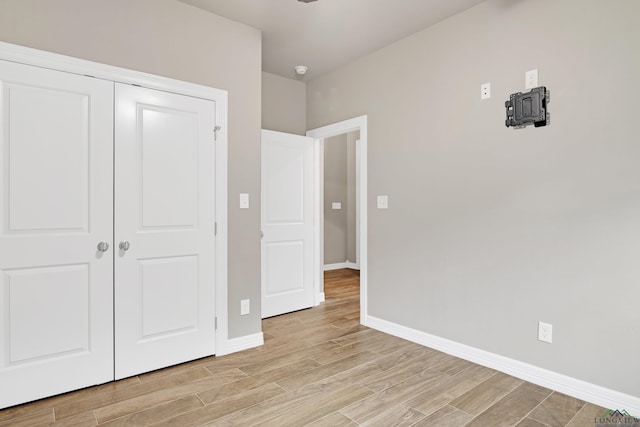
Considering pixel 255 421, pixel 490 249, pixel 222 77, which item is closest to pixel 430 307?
pixel 490 249

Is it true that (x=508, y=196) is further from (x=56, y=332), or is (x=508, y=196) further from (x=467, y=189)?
(x=56, y=332)

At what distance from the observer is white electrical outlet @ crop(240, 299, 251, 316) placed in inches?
118

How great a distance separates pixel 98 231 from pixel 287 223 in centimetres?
197

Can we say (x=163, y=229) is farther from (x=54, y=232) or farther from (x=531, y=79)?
(x=531, y=79)

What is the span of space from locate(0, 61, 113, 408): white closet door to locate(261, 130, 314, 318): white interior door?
5.47 ft

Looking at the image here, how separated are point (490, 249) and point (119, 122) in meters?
2.77

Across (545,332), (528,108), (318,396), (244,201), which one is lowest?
(318,396)

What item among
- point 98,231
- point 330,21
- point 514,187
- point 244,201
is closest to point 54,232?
point 98,231

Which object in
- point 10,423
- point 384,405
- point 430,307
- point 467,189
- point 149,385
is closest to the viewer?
point 10,423

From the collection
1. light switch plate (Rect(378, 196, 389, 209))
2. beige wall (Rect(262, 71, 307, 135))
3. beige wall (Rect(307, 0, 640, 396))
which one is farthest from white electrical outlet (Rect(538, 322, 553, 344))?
beige wall (Rect(262, 71, 307, 135))

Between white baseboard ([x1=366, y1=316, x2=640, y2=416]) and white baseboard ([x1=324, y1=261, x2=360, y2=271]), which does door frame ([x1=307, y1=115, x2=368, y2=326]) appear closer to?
white baseboard ([x1=366, y1=316, x2=640, y2=416])

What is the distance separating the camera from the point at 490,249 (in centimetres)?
266

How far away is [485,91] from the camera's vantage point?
268 cm

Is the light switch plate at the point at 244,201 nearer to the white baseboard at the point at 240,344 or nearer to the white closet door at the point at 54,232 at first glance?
the white closet door at the point at 54,232
